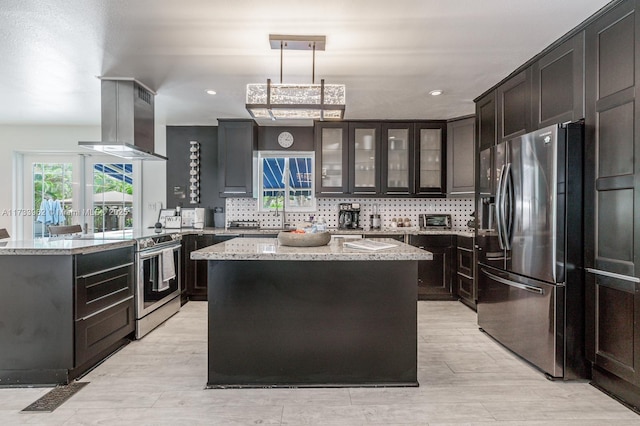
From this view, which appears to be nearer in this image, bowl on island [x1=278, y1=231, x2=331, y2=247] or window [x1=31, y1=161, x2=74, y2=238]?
bowl on island [x1=278, y1=231, x2=331, y2=247]

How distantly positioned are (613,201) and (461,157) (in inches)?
99.5

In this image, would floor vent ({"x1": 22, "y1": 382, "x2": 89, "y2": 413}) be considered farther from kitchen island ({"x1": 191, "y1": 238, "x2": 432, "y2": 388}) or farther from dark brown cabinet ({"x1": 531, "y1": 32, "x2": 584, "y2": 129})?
dark brown cabinet ({"x1": 531, "y1": 32, "x2": 584, "y2": 129})

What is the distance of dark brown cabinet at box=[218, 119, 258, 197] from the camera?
15.9 feet

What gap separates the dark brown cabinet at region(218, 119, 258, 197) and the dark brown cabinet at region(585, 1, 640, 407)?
3.79 metres

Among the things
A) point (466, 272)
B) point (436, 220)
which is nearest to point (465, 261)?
point (466, 272)

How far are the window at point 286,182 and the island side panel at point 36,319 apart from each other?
3.07 m

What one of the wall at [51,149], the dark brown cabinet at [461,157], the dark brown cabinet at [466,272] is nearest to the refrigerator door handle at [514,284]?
the dark brown cabinet at [466,272]

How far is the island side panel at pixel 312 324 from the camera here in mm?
2328

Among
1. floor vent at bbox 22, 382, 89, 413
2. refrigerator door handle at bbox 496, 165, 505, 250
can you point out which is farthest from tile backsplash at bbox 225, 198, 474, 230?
floor vent at bbox 22, 382, 89, 413

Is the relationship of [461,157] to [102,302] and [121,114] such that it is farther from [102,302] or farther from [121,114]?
[102,302]

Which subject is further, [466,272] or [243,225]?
[243,225]

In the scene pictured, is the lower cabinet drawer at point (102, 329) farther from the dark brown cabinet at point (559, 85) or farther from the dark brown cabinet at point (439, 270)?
the dark brown cabinet at point (559, 85)

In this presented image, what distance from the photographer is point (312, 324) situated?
2.34 metres

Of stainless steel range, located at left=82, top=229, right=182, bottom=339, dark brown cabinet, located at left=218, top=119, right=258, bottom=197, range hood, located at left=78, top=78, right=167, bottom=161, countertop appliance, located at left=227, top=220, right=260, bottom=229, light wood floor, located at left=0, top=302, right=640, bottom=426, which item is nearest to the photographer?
light wood floor, located at left=0, top=302, right=640, bottom=426
